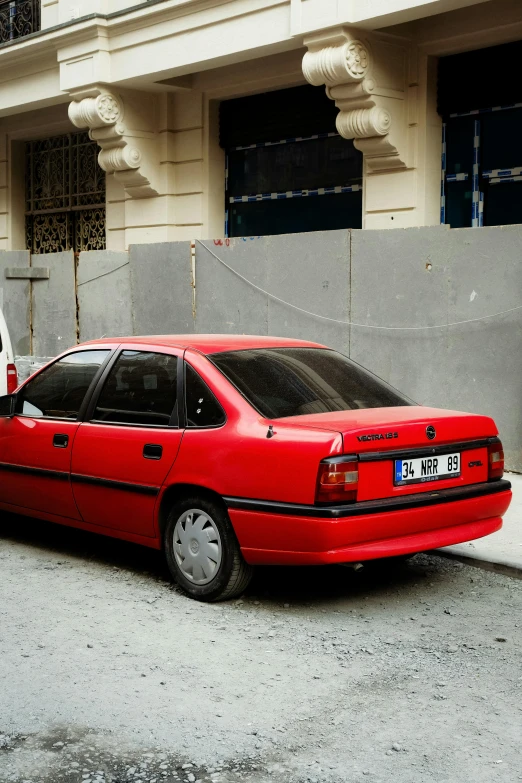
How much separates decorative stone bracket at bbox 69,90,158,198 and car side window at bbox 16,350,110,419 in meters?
8.21

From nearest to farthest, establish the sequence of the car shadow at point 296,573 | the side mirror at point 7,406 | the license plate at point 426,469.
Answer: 1. the license plate at point 426,469
2. the car shadow at point 296,573
3. the side mirror at point 7,406

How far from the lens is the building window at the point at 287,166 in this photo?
44.7 feet

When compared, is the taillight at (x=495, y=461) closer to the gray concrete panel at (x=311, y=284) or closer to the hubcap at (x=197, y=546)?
the hubcap at (x=197, y=546)

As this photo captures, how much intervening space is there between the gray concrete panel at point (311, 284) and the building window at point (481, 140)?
7.90ft

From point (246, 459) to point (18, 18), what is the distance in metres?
12.9

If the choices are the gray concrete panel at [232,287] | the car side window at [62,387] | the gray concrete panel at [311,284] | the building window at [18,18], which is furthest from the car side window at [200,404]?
the building window at [18,18]

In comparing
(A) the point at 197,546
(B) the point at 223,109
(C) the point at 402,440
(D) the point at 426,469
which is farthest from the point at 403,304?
(B) the point at 223,109

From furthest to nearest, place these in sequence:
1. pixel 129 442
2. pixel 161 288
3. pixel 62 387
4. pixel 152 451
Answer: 1. pixel 161 288
2. pixel 62 387
3. pixel 129 442
4. pixel 152 451

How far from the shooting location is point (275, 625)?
5434mm

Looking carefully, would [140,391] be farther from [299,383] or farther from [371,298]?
[371,298]

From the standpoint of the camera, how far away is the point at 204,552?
581 cm

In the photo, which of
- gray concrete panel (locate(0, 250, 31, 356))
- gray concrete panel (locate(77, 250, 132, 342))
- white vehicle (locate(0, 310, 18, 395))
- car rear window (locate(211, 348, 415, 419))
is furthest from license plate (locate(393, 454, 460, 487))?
gray concrete panel (locate(0, 250, 31, 356))

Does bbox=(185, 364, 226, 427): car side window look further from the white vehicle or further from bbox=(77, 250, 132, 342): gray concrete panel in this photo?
bbox=(77, 250, 132, 342): gray concrete panel

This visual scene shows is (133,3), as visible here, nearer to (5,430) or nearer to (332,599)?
(5,430)
